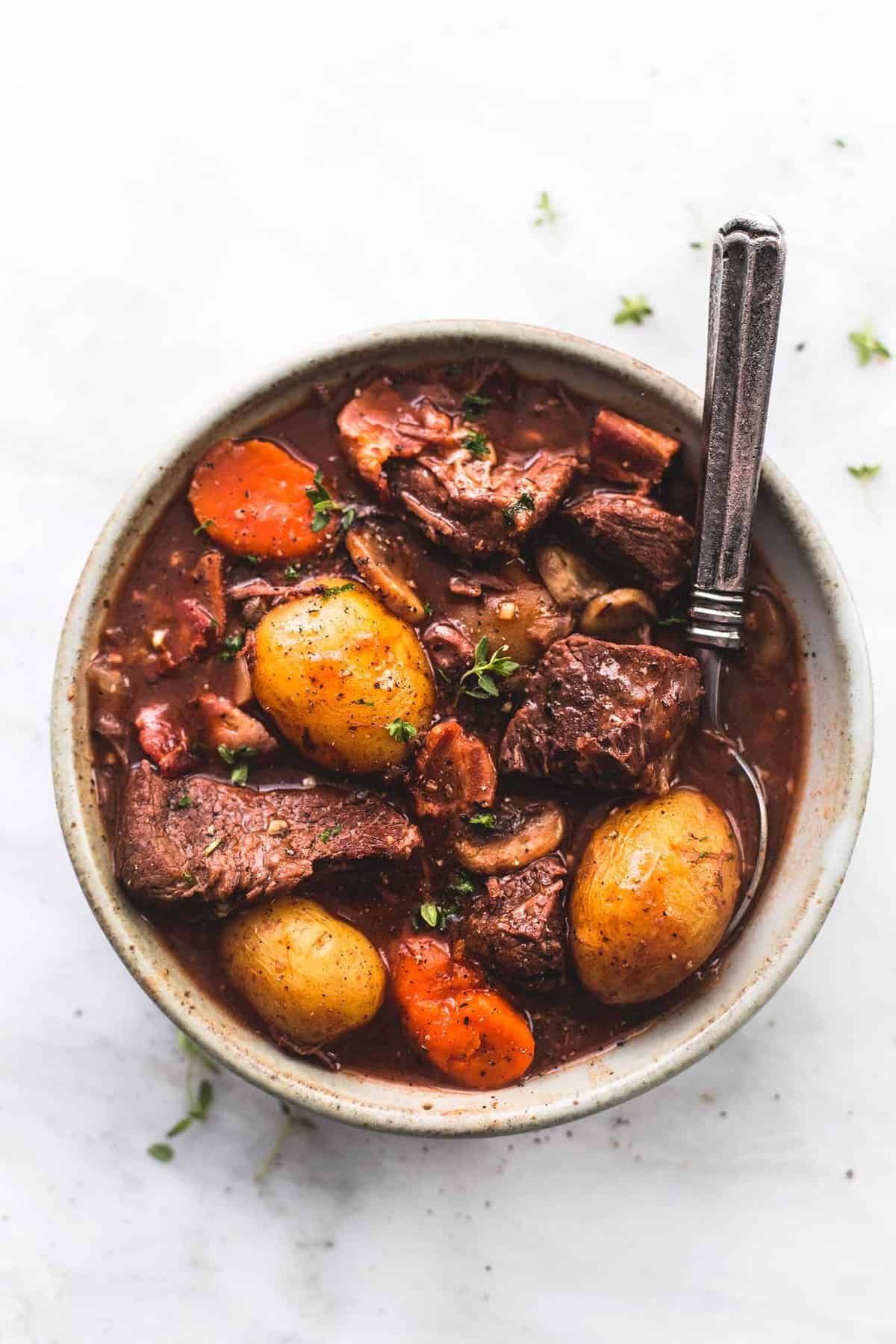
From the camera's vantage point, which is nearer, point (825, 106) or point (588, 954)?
point (588, 954)

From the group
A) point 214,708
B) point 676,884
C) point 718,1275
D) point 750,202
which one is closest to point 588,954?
point 676,884

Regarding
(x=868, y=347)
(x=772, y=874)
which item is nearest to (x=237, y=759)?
(x=772, y=874)

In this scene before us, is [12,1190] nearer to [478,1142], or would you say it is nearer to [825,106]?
[478,1142]

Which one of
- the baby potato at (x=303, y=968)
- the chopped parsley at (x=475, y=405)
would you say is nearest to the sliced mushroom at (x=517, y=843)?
the baby potato at (x=303, y=968)

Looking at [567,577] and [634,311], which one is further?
[634,311]

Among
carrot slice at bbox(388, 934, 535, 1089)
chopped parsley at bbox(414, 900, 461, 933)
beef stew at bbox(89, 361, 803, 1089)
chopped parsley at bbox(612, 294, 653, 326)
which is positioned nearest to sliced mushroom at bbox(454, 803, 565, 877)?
beef stew at bbox(89, 361, 803, 1089)

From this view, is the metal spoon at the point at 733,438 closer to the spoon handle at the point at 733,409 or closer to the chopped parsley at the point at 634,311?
the spoon handle at the point at 733,409

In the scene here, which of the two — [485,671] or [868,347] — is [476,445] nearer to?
[485,671]
